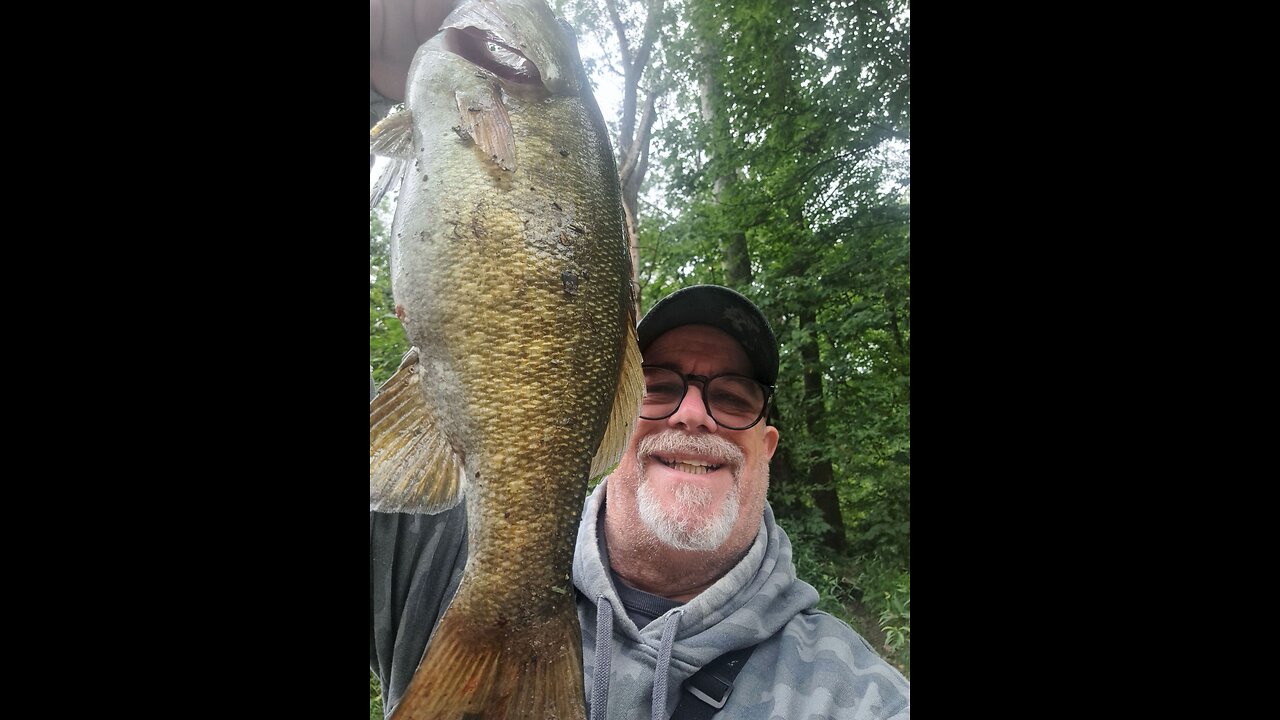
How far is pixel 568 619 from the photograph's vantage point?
95cm

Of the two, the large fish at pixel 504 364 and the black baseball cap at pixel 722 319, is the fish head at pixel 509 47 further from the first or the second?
the black baseball cap at pixel 722 319

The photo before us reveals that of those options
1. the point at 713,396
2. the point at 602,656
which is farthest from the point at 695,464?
the point at 602,656

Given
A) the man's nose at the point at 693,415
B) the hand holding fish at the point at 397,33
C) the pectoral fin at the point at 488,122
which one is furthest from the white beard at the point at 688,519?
the hand holding fish at the point at 397,33

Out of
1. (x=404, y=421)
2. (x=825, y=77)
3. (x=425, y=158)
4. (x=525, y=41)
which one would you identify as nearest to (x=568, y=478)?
(x=404, y=421)

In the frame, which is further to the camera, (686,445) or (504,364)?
(686,445)

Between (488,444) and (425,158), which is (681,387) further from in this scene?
(425,158)

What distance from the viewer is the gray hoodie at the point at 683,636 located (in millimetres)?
1114

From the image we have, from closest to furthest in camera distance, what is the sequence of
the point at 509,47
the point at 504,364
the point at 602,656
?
1. the point at 504,364
2. the point at 509,47
3. the point at 602,656

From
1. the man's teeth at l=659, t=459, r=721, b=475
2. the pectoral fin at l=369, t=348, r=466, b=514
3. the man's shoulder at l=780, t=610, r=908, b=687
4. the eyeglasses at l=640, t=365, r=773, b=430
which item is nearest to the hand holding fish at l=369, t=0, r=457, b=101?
the pectoral fin at l=369, t=348, r=466, b=514

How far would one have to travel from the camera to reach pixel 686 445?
3.85ft

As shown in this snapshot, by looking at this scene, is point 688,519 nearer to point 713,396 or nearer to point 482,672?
point 713,396

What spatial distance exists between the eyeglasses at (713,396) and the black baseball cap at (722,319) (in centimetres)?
4

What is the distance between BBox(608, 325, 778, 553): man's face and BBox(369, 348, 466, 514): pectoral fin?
0.32m

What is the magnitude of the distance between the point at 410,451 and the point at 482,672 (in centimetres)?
31
